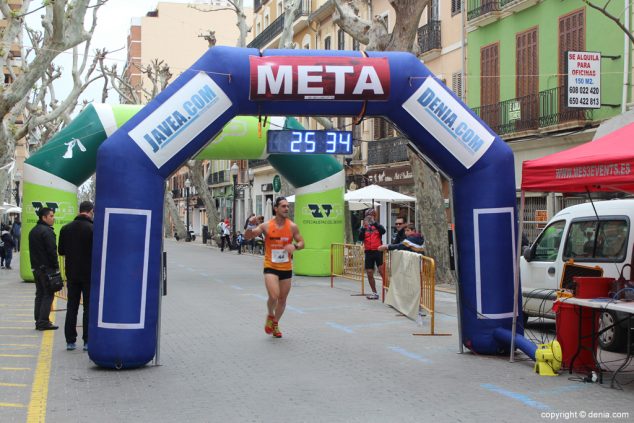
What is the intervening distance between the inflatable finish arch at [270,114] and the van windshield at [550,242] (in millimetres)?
2095

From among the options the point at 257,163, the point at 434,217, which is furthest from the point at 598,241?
the point at 257,163

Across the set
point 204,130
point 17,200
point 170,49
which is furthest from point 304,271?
point 170,49

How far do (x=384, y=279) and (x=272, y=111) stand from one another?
23.2 ft

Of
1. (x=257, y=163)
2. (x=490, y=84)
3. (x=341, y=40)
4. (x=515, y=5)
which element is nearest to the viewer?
(x=515, y=5)

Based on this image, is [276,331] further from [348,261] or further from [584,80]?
[584,80]

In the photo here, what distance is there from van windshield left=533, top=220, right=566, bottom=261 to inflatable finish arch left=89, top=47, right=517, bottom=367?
2.10 meters

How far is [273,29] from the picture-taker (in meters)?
51.1

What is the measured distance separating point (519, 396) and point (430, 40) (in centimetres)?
2436

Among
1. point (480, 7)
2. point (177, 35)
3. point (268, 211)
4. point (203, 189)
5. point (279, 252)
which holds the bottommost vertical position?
point (279, 252)

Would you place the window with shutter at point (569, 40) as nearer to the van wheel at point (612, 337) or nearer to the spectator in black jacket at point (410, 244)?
the spectator in black jacket at point (410, 244)

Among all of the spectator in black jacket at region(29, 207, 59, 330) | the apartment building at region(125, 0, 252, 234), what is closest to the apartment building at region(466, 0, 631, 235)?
the spectator in black jacket at region(29, 207, 59, 330)

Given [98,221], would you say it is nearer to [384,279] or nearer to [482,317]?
[482,317]

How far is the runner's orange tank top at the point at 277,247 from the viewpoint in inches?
452

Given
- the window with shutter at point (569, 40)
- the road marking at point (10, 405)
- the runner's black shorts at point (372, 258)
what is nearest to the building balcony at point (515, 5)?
the window with shutter at point (569, 40)
